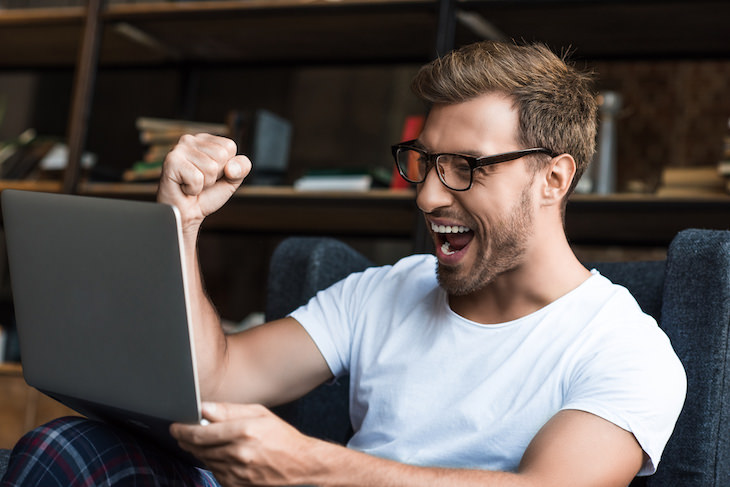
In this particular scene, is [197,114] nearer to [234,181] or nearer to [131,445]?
[234,181]

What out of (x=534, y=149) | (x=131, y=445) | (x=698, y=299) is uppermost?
(x=534, y=149)

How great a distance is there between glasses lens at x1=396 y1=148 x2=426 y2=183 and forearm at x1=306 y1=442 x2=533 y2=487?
478mm

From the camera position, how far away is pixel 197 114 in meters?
2.79

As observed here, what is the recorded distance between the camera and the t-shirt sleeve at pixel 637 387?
1014 mm

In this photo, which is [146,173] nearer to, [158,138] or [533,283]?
[158,138]

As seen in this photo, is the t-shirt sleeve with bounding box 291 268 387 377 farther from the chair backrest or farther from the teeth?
the chair backrest

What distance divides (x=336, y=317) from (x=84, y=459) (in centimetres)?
49

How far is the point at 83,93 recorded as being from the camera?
244cm

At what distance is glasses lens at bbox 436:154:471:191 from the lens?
1.22m

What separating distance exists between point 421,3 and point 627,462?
1.41 meters

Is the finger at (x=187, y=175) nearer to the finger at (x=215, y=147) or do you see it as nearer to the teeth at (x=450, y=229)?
the finger at (x=215, y=147)

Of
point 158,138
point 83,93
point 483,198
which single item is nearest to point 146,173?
point 158,138

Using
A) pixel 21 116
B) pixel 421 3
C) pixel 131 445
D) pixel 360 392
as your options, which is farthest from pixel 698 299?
pixel 21 116

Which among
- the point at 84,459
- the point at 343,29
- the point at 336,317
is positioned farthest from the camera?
the point at 343,29
